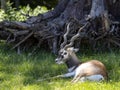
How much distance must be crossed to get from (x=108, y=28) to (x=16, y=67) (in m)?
2.60

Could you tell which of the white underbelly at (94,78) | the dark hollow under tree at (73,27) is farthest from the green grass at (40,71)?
the dark hollow under tree at (73,27)

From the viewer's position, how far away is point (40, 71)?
29.1ft

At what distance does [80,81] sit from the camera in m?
7.64

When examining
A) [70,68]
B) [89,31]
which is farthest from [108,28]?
[70,68]

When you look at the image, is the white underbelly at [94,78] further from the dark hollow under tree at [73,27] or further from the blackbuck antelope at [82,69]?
the dark hollow under tree at [73,27]

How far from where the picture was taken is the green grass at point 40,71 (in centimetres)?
746

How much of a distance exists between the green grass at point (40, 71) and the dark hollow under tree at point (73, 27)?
1.17 ft

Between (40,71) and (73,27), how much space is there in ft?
7.19

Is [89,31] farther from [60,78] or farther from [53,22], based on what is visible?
[60,78]

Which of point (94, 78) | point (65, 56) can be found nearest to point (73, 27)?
point (65, 56)

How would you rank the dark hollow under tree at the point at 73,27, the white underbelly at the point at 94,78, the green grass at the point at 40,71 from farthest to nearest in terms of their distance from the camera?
the dark hollow under tree at the point at 73,27 → the white underbelly at the point at 94,78 → the green grass at the point at 40,71

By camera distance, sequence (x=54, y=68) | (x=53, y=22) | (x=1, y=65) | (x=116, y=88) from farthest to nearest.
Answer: (x=53, y=22) → (x=1, y=65) → (x=54, y=68) → (x=116, y=88)

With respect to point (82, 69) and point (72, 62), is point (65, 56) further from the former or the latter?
point (82, 69)

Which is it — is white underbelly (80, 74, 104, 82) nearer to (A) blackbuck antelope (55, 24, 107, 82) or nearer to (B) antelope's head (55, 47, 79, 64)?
(A) blackbuck antelope (55, 24, 107, 82)
